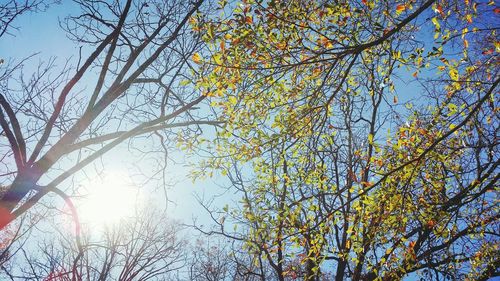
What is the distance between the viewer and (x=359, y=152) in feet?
24.1

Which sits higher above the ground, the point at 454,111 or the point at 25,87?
the point at 25,87

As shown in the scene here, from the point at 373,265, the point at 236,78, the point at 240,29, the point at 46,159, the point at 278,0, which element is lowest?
the point at 373,265

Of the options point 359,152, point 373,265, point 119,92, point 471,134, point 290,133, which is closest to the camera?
point 290,133

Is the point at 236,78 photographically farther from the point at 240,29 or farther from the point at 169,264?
the point at 169,264

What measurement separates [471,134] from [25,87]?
8501 mm

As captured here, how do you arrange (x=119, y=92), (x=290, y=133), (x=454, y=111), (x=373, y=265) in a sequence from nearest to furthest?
1. (x=454, y=111)
2. (x=290, y=133)
3. (x=373, y=265)
4. (x=119, y=92)

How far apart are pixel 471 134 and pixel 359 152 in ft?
7.20

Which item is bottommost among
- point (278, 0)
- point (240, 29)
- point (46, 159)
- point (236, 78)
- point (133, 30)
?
point (46, 159)

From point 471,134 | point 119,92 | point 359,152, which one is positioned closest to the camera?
point 119,92

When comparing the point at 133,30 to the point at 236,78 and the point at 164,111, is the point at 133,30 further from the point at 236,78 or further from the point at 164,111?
the point at 236,78

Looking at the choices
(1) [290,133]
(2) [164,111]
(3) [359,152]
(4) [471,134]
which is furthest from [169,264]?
(4) [471,134]

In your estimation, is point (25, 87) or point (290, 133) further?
point (25, 87)

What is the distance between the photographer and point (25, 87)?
557 centimetres

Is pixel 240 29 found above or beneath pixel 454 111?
above
